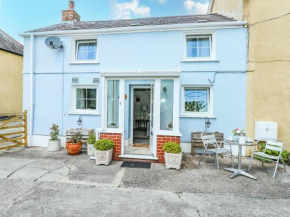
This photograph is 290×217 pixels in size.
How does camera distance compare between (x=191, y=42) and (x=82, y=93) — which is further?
(x=82, y=93)

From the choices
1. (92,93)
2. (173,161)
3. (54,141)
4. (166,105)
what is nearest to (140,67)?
(166,105)

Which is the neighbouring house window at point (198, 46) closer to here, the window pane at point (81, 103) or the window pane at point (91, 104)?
the window pane at point (91, 104)

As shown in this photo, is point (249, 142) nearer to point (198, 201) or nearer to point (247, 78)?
point (198, 201)

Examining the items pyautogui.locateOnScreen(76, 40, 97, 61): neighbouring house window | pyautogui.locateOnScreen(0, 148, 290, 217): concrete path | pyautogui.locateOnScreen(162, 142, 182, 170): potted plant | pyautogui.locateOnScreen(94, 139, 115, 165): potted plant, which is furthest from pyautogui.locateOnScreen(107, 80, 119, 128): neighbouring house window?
pyautogui.locateOnScreen(76, 40, 97, 61): neighbouring house window

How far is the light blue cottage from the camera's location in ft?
18.6

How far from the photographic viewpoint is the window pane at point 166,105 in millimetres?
5484

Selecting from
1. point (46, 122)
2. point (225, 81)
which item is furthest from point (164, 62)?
point (46, 122)

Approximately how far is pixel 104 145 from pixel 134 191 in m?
2.03

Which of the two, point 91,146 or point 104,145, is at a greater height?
point 104,145

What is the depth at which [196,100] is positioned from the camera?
6.87 meters

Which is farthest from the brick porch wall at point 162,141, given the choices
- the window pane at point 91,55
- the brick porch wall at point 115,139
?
the window pane at point 91,55

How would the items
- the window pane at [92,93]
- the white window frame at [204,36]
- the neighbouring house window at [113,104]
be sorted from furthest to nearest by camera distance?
the window pane at [92,93] → the white window frame at [204,36] → the neighbouring house window at [113,104]

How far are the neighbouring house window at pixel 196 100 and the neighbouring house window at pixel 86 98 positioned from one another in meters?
4.17

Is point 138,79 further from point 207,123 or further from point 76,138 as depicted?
point 76,138
